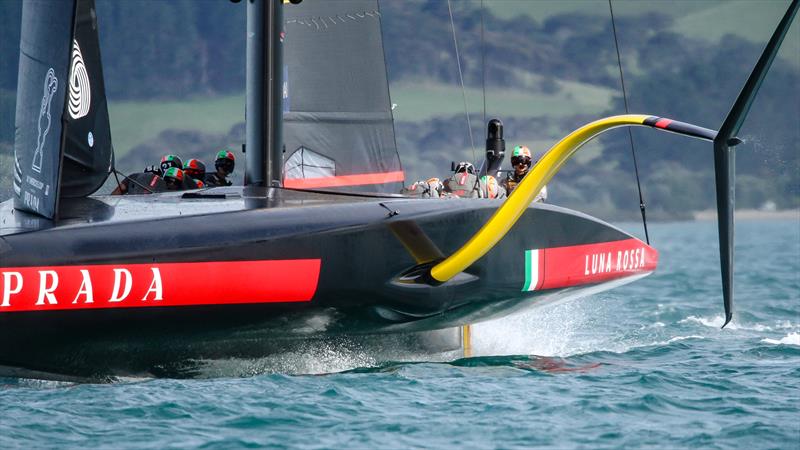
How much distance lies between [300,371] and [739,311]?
20.6 ft

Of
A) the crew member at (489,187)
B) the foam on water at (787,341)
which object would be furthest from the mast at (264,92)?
the foam on water at (787,341)

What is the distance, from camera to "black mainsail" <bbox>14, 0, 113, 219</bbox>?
5637 millimetres

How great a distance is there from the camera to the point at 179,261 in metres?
5.25

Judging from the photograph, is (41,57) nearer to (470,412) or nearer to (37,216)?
(37,216)

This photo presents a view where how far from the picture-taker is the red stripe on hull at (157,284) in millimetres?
5066

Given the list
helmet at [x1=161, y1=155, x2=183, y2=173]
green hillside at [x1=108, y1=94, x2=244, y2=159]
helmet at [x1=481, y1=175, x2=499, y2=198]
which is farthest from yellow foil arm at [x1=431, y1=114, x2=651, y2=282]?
green hillside at [x1=108, y1=94, x2=244, y2=159]

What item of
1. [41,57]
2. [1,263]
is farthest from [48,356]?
[41,57]

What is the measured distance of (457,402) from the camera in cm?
524

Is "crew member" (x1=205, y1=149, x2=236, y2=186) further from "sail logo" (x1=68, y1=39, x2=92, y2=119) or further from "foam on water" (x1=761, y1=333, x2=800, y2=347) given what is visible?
"foam on water" (x1=761, y1=333, x2=800, y2=347)

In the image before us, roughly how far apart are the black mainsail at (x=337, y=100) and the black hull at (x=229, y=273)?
2.03 metres

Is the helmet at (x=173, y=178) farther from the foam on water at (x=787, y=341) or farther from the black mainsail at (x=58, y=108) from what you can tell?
the foam on water at (x=787, y=341)

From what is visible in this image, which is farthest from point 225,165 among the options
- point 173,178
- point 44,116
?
point 44,116

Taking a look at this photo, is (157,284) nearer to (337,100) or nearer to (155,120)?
(337,100)

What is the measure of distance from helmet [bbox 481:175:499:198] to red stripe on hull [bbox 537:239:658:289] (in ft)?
2.33
